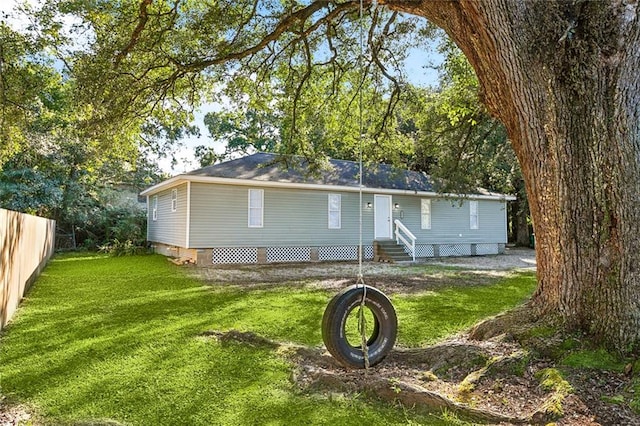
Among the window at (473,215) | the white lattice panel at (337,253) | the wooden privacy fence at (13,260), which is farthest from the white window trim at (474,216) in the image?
the wooden privacy fence at (13,260)

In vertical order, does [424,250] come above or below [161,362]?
above

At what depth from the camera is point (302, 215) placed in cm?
1373

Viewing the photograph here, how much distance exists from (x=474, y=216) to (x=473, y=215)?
78 millimetres

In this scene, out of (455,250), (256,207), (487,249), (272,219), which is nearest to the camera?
(256,207)

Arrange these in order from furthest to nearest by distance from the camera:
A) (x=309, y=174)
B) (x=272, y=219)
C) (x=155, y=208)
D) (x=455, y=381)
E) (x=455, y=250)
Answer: (x=455, y=250), (x=155, y=208), (x=272, y=219), (x=309, y=174), (x=455, y=381)

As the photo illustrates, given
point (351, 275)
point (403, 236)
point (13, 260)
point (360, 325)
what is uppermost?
point (403, 236)

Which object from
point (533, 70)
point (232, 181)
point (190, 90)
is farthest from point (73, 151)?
point (533, 70)

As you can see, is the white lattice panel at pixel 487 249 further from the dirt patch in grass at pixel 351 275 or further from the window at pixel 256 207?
the window at pixel 256 207

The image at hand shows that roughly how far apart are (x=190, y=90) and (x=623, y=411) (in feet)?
29.8

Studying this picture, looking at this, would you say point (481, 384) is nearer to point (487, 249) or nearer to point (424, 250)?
point (424, 250)

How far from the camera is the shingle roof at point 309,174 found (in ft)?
40.9

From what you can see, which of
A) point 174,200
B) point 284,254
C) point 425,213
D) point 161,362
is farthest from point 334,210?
point 161,362

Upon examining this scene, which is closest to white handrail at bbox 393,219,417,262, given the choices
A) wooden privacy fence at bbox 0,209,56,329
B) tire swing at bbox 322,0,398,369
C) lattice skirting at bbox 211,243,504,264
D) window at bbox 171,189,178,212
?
lattice skirting at bbox 211,243,504,264

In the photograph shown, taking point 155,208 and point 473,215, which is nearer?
point 155,208
